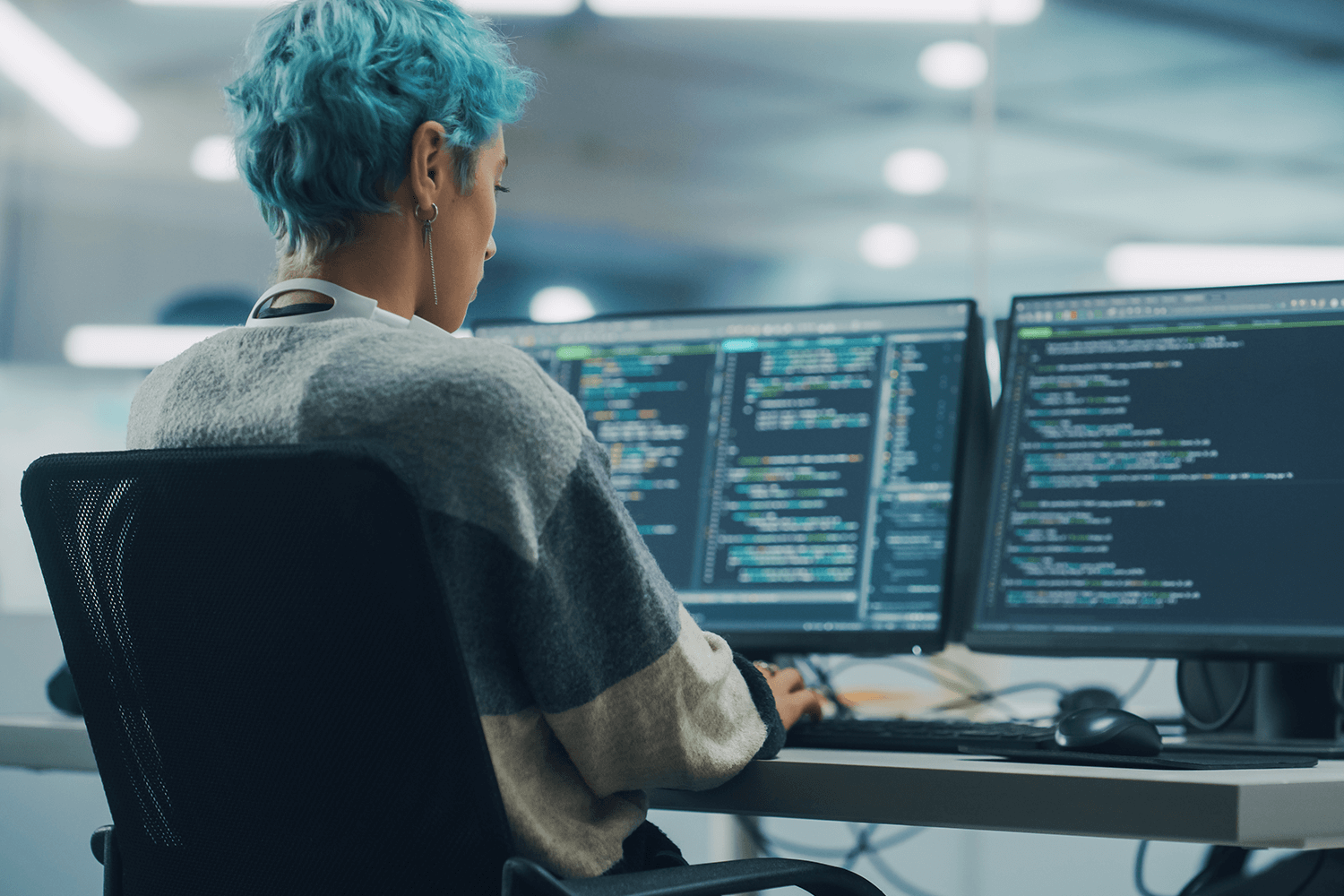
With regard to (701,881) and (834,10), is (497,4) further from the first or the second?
(701,881)

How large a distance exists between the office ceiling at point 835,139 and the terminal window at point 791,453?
1468mm

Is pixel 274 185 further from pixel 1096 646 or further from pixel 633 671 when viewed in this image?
pixel 1096 646

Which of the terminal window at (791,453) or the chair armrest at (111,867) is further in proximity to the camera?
the terminal window at (791,453)

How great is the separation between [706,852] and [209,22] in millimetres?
2379

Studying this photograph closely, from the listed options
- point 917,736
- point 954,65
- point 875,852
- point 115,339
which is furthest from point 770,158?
point 917,736

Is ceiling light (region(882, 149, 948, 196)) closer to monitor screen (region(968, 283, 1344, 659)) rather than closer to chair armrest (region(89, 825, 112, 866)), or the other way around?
monitor screen (region(968, 283, 1344, 659))

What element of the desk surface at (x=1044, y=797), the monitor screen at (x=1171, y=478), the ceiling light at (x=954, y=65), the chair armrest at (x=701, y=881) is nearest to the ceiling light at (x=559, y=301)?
the ceiling light at (x=954, y=65)

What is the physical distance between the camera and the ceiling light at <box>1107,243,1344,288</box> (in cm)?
271

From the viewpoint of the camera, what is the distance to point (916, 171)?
279 centimetres

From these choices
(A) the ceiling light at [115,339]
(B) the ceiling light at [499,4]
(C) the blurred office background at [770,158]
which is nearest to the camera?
(A) the ceiling light at [115,339]

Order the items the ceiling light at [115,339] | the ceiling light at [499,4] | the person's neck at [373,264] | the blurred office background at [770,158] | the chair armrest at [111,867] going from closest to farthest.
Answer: the chair armrest at [111,867] < the person's neck at [373,264] < the ceiling light at [115,339] < the blurred office background at [770,158] < the ceiling light at [499,4]

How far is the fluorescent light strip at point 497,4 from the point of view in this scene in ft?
9.12

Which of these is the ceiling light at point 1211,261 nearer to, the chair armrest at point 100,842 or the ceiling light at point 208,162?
the ceiling light at point 208,162

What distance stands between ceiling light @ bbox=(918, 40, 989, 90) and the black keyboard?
214 cm
